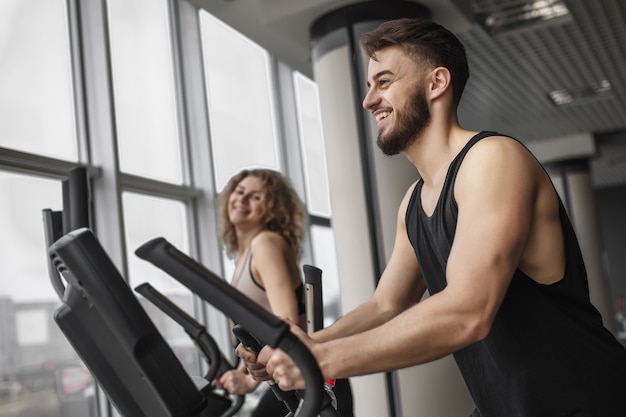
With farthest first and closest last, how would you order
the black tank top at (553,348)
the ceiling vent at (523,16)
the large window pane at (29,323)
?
the ceiling vent at (523,16), the large window pane at (29,323), the black tank top at (553,348)

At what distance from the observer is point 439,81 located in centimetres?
153

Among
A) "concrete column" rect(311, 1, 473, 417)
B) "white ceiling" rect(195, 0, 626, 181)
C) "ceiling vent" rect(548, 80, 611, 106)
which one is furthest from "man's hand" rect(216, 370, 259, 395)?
"ceiling vent" rect(548, 80, 611, 106)

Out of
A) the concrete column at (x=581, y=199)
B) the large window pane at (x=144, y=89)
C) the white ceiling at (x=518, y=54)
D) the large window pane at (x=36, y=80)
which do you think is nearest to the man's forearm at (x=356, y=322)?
the large window pane at (x=36, y=80)

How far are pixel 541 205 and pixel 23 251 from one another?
98.9 inches

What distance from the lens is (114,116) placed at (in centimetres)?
364

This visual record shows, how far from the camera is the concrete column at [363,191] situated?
381cm

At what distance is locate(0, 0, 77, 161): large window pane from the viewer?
3277mm

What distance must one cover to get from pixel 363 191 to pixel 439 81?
8.06 ft

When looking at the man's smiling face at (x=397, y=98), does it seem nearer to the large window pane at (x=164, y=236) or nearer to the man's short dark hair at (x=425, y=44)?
the man's short dark hair at (x=425, y=44)

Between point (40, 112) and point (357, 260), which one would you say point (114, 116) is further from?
point (357, 260)

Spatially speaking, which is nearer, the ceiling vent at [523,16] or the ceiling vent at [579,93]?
the ceiling vent at [523,16]

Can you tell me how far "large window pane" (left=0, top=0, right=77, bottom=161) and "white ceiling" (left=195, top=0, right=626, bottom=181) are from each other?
117 cm

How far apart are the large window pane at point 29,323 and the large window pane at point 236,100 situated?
5.20 ft

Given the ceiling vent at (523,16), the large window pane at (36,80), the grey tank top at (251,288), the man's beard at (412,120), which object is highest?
the ceiling vent at (523,16)
